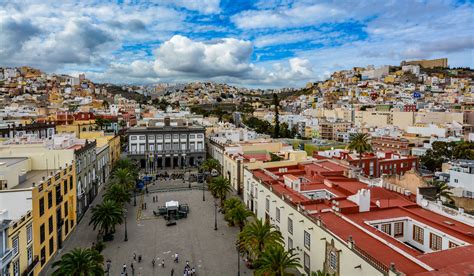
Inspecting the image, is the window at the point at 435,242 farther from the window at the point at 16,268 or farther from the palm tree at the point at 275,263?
the window at the point at 16,268

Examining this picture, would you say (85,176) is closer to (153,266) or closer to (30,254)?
(30,254)

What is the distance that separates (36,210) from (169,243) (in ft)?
40.8

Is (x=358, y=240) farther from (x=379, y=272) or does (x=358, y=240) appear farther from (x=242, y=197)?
(x=242, y=197)

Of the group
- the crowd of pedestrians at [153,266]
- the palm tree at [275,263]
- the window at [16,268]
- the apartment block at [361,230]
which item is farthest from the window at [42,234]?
the apartment block at [361,230]

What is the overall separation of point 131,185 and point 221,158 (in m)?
21.5

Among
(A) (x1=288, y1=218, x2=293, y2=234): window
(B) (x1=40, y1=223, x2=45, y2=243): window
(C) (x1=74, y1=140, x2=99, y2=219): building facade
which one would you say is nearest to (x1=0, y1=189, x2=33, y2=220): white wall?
(B) (x1=40, y1=223, x2=45, y2=243): window

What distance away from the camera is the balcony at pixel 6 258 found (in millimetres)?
21342

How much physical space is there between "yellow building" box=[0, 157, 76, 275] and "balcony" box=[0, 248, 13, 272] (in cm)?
101

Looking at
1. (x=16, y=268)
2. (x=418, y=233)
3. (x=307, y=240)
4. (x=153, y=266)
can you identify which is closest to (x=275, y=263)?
(x=307, y=240)

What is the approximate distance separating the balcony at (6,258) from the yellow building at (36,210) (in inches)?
39.6

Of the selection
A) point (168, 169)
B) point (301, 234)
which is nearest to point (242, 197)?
point (301, 234)

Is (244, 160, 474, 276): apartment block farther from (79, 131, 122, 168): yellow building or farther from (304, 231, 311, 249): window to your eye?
(79, 131, 122, 168): yellow building

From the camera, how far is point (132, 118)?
13725 centimetres

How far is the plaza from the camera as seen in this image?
100ft
